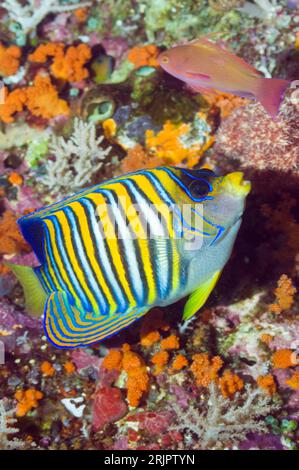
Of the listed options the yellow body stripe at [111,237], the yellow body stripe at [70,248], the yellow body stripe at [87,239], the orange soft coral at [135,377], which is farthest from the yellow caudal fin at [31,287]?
the orange soft coral at [135,377]

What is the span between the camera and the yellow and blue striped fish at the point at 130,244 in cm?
228

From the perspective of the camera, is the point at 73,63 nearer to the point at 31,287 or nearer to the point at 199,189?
the point at 31,287

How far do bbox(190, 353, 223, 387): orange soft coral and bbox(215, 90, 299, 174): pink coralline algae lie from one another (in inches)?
65.7

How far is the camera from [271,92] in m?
3.10

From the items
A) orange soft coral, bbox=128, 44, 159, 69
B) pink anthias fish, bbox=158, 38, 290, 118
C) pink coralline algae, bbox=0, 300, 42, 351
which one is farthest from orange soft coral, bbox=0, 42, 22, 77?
pink coralline algae, bbox=0, 300, 42, 351

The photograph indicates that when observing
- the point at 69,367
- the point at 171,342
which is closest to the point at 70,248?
the point at 171,342

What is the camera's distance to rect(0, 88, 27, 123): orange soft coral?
14.8ft

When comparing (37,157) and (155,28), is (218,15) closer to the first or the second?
(155,28)

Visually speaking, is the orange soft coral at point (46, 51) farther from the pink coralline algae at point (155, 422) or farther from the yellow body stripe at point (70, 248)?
the pink coralline algae at point (155, 422)

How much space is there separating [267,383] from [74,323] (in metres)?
1.61

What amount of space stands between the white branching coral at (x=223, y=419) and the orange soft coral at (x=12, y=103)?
329 centimetres

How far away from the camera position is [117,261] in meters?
2.36

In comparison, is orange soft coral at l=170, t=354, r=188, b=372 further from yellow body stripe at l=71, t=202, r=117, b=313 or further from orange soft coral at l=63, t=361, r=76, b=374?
yellow body stripe at l=71, t=202, r=117, b=313
